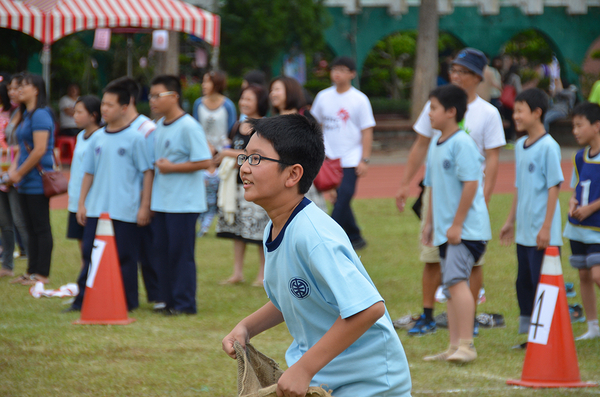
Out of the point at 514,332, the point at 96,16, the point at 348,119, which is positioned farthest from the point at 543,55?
the point at 514,332

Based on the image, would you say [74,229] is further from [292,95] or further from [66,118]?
[66,118]

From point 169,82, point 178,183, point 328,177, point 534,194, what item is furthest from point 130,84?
point 534,194

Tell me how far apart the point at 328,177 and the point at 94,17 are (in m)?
8.57

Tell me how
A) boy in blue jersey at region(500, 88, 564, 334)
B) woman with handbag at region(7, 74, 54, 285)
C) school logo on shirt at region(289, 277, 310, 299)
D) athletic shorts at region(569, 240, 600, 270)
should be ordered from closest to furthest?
school logo on shirt at region(289, 277, 310, 299), boy in blue jersey at region(500, 88, 564, 334), athletic shorts at region(569, 240, 600, 270), woman with handbag at region(7, 74, 54, 285)

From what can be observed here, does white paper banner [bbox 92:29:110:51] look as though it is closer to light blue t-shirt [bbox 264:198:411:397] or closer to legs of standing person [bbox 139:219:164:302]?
legs of standing person [bbox 139:219:164:302]

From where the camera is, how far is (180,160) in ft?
19.4

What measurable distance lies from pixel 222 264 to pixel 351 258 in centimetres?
592

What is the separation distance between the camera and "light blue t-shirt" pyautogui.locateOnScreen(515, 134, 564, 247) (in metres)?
4.94

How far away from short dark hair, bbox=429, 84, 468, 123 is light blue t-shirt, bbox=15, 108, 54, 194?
389 cm

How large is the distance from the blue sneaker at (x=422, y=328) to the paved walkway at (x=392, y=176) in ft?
25.5

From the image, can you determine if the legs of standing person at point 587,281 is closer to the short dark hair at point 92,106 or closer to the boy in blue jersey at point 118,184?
the boy in blue jersey at point 118,184

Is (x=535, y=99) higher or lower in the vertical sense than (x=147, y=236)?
higher

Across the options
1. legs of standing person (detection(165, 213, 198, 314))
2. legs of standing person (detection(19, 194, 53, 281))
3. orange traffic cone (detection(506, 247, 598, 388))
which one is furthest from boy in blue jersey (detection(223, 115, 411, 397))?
legs of standing person (detection(19, 194, 53, 281))

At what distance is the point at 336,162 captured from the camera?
7402 mm
